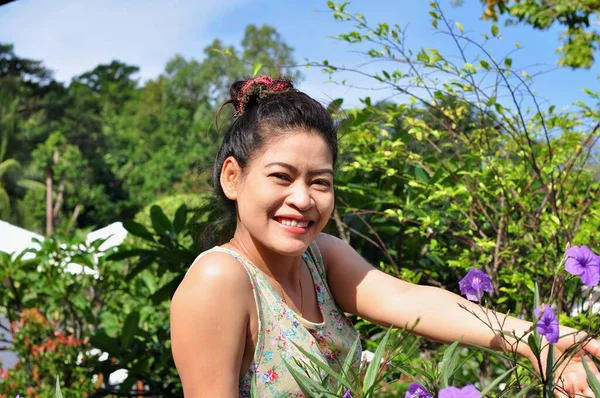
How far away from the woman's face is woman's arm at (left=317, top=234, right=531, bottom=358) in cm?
28

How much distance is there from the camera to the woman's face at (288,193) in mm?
1628

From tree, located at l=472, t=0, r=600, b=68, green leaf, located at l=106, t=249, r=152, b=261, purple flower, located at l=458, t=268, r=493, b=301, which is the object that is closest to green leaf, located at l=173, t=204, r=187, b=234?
green leaf, located at l=106, t=249, r=152, b=261

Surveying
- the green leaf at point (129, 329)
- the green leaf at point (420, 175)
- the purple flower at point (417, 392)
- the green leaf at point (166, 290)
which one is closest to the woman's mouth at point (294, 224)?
the purple flower at point (417, 392)

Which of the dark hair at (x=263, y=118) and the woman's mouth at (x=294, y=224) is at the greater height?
the dark hair at (x=263, y=118)

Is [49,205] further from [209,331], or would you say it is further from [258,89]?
[209,331]

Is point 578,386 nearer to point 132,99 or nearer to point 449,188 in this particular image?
point 449,188

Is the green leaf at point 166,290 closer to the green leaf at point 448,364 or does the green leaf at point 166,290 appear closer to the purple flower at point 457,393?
the green leaf at point 448,364

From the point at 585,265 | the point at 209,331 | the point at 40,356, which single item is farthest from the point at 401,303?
the point at 40,356

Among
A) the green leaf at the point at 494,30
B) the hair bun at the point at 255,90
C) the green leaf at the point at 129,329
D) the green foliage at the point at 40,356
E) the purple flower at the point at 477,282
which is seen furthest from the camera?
the green foliage at the point at 40,356

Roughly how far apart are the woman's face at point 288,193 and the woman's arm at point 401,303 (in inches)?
11.0

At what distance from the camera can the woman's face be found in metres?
1.63

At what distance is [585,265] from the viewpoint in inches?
47.1

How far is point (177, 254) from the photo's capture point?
3.01 metres

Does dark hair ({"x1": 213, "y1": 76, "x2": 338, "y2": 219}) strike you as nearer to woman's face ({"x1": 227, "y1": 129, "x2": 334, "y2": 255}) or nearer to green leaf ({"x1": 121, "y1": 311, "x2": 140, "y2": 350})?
woman's face ({"x1": 227, "y1": 129, "x2": 334, "y2": 255})
